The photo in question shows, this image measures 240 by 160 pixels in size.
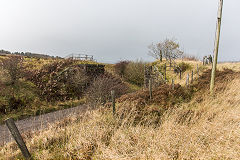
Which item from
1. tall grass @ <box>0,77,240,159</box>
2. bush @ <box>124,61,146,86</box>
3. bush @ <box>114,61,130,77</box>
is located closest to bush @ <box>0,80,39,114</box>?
tall grass @ <box>0,77,240,159</box>

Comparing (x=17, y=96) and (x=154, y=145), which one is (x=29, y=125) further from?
(x=154, y=145)

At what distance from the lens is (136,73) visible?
2433 cm

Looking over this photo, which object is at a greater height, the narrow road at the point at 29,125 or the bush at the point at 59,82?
the bush at the point at 59,82

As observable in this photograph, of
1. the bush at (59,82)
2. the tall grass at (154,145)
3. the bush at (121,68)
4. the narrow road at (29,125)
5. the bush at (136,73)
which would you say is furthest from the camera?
the bush at (121,68)

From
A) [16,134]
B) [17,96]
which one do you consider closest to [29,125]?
[17,96]

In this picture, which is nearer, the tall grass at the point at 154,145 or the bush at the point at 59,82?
the tall grass at the point at 154,145

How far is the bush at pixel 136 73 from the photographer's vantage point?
24.1 metres

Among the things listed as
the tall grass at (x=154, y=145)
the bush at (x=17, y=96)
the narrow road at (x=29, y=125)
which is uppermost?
the tall grass at (x=154, y=145)

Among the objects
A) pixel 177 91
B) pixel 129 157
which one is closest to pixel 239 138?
pixel 129 157

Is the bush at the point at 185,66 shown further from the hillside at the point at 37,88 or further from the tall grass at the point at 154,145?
the tall grass at the point at 154,145

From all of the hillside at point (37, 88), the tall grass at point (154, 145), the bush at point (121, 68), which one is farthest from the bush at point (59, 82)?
the tall grass at point (154, 145)

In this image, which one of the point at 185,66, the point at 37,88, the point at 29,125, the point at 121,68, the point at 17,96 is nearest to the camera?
the point at 29,125

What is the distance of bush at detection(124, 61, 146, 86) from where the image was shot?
24094 millimetres

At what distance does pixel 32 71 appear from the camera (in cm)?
1658
